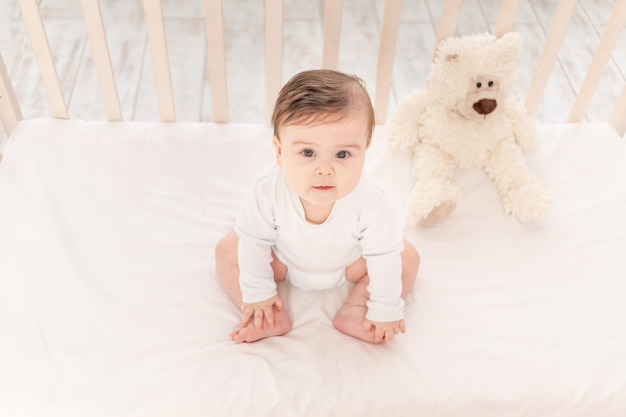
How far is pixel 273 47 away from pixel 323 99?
495 millimetres

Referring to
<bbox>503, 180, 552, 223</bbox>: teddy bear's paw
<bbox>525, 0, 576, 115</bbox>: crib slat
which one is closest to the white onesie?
<bbox>503, 180, 552, 223</bbox>: teddy bear's paw

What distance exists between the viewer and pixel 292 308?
1104mm

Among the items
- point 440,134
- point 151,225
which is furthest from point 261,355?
point 440,134

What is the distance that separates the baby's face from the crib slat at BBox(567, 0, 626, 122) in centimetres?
74

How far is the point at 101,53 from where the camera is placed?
130 centimetres

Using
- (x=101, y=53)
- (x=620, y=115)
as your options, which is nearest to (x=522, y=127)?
(x=620, y=115)

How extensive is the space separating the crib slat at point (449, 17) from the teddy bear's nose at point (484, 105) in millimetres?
167

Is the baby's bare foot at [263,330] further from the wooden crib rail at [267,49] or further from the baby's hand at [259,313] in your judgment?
Answer: the wooden crib rail at [267,49]

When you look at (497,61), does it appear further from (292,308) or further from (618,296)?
(292,308)

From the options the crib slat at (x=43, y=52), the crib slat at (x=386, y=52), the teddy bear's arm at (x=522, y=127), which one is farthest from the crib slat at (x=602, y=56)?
the crib slat at (x=43, y=52)

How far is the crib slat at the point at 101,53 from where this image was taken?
124cm

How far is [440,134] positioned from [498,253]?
27 centimetres

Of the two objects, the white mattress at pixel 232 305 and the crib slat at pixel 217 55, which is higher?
the crib slat at pixel 217 55

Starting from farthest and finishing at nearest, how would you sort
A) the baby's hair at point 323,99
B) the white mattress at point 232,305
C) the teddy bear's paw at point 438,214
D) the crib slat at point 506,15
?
the crib slat at point 506,15
the teddy bear's paw at point 438,214
the white mattress at point 232,305
the baby's hair at point 323,99
